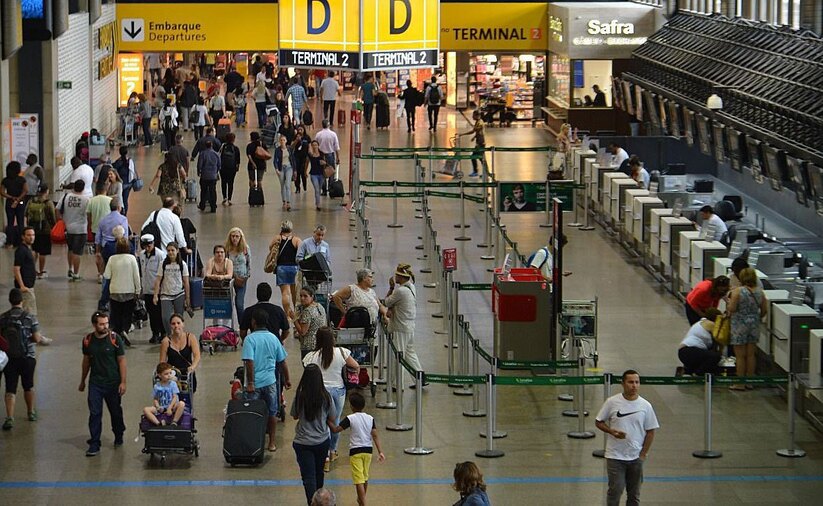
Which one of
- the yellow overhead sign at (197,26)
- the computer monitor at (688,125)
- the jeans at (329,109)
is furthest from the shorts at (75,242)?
the jeans at (329,109)

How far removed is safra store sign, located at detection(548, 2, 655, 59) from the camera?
134ft

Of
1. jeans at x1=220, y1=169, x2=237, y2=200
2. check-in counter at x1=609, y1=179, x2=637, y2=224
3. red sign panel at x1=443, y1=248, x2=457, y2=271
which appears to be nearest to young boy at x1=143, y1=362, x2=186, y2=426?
red sign panel at x1=443, y1=248, x2=457, y2=271

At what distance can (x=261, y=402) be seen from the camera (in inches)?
566

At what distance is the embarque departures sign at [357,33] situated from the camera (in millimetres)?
23688

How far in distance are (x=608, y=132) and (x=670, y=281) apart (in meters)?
17.5

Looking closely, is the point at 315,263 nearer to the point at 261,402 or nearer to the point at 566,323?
the point at 566,323

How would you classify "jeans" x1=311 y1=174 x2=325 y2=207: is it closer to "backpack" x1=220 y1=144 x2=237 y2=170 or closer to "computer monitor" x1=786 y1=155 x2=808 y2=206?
"backpack" x1=220 y1=144 x2=237 y2=170

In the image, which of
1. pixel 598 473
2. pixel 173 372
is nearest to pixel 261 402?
pixel 173 372

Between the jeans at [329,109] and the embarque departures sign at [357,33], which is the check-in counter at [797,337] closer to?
the embarque departures sign at [357,33]

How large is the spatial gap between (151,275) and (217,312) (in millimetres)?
902

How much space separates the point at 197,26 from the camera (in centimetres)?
4394

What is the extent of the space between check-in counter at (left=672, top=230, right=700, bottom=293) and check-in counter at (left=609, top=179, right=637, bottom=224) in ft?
13.4

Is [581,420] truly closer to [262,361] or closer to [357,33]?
[262,361]

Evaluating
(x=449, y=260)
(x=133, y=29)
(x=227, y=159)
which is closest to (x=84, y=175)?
(x=227, y=159)
